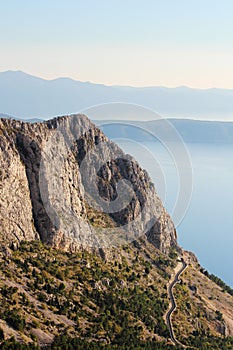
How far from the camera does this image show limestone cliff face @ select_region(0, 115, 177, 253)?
52.8m

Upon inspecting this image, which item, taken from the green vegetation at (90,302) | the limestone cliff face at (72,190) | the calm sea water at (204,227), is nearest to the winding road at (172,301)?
the green vegetation at (90,302)

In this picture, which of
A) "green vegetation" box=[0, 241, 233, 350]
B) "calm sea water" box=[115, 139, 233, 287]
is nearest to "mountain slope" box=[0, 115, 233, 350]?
"green vegetation" box=[0, 241, 233, 350]

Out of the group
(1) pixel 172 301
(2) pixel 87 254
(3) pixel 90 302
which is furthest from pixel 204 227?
(3) pixel 90 302

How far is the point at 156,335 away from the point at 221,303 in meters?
19.9

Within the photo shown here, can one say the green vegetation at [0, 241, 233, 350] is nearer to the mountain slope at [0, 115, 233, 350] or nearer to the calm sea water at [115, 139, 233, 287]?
the mountain slope at [0, 115, 233, 350]

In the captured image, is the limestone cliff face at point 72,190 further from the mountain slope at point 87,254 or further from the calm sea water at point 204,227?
the calm sea water at point 204,227

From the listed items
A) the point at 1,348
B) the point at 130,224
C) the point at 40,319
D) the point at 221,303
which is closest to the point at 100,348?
the point at 40,319

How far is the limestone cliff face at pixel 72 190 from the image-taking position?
52.8 meters

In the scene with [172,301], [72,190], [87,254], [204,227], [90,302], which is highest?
[204,227]

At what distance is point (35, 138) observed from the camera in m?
57.3

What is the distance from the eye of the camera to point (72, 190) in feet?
200

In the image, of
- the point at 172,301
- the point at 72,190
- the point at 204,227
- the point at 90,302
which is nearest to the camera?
the point at 90,302

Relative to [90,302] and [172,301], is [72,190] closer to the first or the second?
[90,302]

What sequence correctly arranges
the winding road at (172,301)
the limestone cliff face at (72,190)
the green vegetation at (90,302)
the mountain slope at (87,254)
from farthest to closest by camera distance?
the limestone cliff face at (72,190)
the winding road at (172,301)
the mountain slope at (87,254)
the green vegetation at (90,302)
